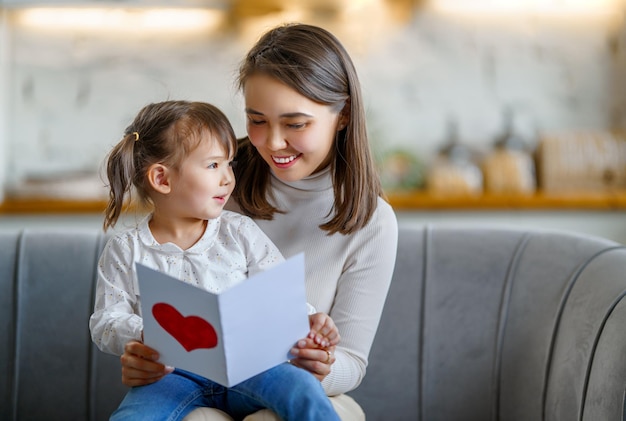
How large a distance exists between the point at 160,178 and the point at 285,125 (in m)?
0.27

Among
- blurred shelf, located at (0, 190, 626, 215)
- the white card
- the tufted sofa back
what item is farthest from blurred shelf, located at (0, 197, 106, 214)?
the white card

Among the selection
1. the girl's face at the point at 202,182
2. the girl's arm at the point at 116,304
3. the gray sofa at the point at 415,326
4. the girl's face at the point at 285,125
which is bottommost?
the gray sofa at the point at 415,326

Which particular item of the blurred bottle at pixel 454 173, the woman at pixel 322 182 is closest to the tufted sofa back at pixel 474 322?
the woman at pixel 322 182

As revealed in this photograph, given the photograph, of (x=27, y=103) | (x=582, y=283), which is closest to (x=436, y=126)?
(x=27, y=103)

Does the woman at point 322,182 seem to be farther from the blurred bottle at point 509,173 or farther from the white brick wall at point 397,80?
the white brick wall at point 397,80

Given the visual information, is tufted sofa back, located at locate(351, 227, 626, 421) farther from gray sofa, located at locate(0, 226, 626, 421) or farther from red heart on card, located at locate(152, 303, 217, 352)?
red heart on card, located at locate(152, 303, 217, 352)

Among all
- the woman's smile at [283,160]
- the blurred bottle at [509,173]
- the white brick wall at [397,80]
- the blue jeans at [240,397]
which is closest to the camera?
the blue jeans at [240,397]

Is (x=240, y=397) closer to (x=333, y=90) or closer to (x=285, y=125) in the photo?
(x=285, y=125)

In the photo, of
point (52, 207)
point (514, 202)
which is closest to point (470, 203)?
point (514, 202)

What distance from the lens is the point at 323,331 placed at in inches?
60.0

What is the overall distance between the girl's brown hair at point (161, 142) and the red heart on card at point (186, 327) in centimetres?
35

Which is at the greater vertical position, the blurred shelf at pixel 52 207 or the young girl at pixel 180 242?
the young girl at pixel 180 242

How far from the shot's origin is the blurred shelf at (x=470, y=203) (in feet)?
12.5

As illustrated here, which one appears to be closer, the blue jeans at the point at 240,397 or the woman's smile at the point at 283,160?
the blue jeans at the point at 240,397
